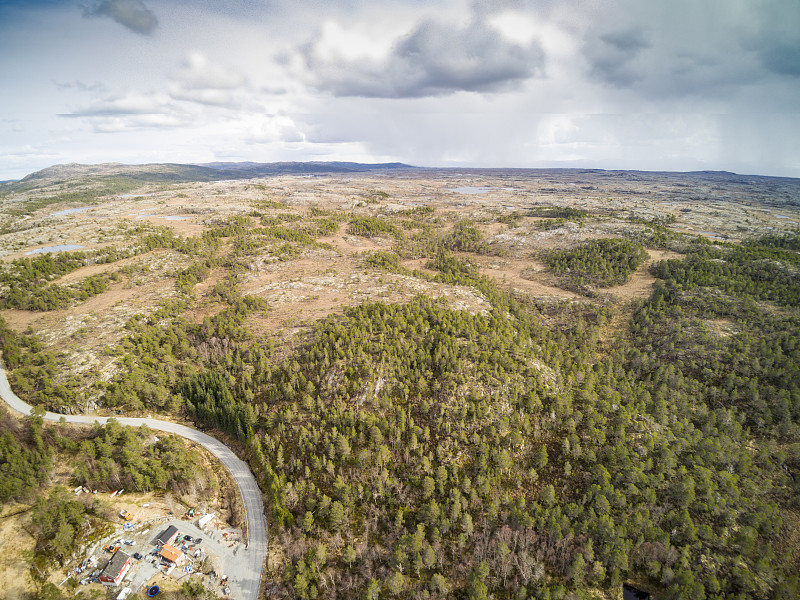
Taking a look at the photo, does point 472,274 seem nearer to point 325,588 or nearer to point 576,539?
point 576,539

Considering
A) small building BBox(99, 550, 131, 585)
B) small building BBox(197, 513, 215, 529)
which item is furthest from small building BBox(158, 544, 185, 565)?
small building BBox(197, 513, 215, 529)

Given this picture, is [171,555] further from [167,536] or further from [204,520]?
[204,520]

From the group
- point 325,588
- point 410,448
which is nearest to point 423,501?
point 410,448

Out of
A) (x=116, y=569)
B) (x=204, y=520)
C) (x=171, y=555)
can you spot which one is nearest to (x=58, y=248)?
(x=204, y=520)

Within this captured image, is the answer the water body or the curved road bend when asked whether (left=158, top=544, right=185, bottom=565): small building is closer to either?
the curved road bend

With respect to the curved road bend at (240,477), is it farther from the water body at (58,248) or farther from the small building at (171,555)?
the water body at (58,248)

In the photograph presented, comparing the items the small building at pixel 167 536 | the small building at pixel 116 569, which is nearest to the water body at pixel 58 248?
the small building at pixel 167 536
